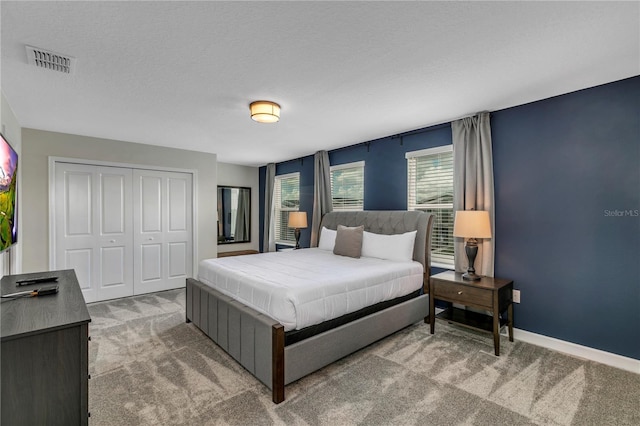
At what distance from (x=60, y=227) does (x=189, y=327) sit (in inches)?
97.0

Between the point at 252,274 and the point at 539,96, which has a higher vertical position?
the point at 539,96

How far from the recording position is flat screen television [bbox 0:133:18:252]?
2100mm

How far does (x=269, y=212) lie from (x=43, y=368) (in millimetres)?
5232

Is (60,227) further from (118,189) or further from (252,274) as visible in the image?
(252,274)

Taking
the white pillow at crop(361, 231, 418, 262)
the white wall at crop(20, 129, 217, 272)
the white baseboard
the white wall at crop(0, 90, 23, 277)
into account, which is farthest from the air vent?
the white baseboard

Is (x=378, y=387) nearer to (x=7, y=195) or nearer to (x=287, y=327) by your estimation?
(x=287, y=327)

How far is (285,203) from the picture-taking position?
21.1 ft

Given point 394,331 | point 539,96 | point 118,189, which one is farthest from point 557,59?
point 118,189

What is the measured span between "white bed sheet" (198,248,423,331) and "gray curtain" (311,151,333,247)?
147 cm

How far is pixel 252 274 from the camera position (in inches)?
108

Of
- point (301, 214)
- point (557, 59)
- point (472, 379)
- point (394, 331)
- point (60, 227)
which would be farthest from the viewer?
point (301, 214)

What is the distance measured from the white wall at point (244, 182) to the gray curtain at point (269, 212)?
0.43 metres

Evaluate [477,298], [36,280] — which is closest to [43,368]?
[36,280]

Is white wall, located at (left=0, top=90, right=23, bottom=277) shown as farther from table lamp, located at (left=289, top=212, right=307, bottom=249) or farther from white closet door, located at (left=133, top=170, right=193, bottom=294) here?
table lamp, located at (left=289, top=212, right=307, bottom=249)
